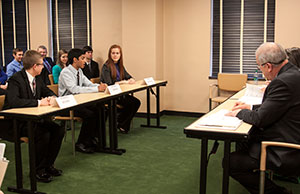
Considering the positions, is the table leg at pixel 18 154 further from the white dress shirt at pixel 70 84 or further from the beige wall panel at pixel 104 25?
the beige wall panel at pixel 104 25

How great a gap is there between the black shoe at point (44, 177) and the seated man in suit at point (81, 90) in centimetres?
93

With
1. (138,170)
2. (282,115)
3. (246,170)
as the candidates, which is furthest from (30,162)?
(282,115)

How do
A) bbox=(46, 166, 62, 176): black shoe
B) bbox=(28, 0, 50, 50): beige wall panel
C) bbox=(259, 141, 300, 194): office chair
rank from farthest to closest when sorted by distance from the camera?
bbox=(28, 0, 50, 50): beige wall panel, bbox=(46, 166, 62, 176): black shoe, bbox=(259, 141, 300, 194): office chair

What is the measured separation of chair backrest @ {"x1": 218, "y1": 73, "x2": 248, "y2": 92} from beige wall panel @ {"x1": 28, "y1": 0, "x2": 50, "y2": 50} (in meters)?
3.84

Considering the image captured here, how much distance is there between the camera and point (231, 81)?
6230 millimetres

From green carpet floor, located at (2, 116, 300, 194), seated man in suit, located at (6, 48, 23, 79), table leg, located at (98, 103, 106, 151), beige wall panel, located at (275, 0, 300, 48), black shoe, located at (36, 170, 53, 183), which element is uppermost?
beige wall panel, located at (275, 0, 300, 48)

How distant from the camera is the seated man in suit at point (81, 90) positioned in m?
4.42

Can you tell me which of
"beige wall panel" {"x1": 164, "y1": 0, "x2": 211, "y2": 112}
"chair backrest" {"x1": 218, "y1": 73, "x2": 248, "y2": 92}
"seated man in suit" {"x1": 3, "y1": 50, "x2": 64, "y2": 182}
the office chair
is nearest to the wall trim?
"beige wall panel" {"x1": 164, "y1": 0, "x2": 211, "y2": 112}

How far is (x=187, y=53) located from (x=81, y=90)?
9.14 ft

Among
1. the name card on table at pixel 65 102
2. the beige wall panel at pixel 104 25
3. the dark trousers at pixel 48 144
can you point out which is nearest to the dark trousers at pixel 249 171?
the name card on table at pixel 65 102

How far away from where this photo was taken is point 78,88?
14.5ft

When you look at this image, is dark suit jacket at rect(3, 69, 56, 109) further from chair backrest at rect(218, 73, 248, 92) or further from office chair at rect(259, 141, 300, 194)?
chair backrest at rect(218, 73, 248, 92)

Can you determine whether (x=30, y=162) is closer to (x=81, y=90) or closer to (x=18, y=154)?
(x=18, y=154)

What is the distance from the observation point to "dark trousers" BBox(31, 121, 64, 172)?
3.52 meters
